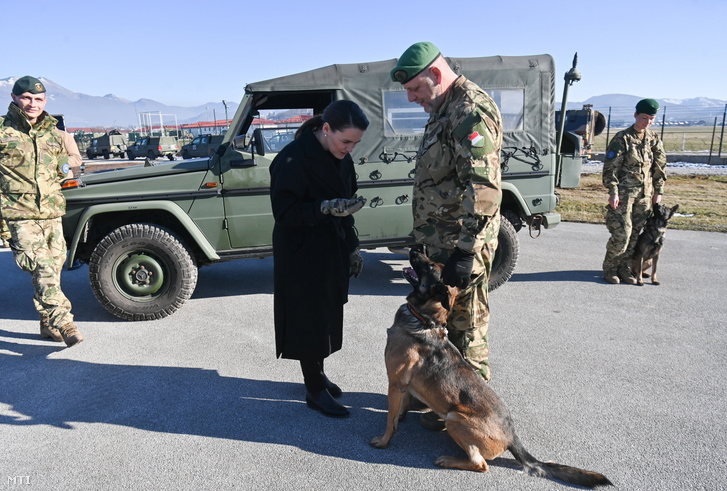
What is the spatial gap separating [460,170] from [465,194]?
134 millimetres

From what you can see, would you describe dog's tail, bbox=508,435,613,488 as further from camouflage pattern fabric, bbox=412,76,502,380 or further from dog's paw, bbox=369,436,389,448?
dog's paw, bbox=369,436,389,448

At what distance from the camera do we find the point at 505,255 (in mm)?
5133

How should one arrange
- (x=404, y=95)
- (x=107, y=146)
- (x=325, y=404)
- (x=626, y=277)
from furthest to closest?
(x=107, y=146), (x=626, y=277), (x=404, y=95), (x=325, y=404)

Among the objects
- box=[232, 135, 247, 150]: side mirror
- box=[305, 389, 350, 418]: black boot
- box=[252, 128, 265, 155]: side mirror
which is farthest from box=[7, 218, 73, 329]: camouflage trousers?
box=[305, 389, 350, 418]: black boot

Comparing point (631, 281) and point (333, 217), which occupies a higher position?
point (333, 217)

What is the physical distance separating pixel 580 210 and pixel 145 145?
2914 cm

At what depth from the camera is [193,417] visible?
296cm

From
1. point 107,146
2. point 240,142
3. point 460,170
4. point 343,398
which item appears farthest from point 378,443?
point 107,146

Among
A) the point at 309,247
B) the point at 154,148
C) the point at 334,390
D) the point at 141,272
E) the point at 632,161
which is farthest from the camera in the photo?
the point at 154,148

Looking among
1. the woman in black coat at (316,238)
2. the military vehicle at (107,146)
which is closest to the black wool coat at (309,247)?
the woman in black coat at (316,238)

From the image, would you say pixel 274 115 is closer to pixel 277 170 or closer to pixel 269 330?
pixel 269 330

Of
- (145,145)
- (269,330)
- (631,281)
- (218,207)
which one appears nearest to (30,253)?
(218,207)

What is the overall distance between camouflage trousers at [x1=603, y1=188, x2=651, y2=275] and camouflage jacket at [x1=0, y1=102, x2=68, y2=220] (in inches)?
220

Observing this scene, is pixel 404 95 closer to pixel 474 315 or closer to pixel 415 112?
pixel 415 112
